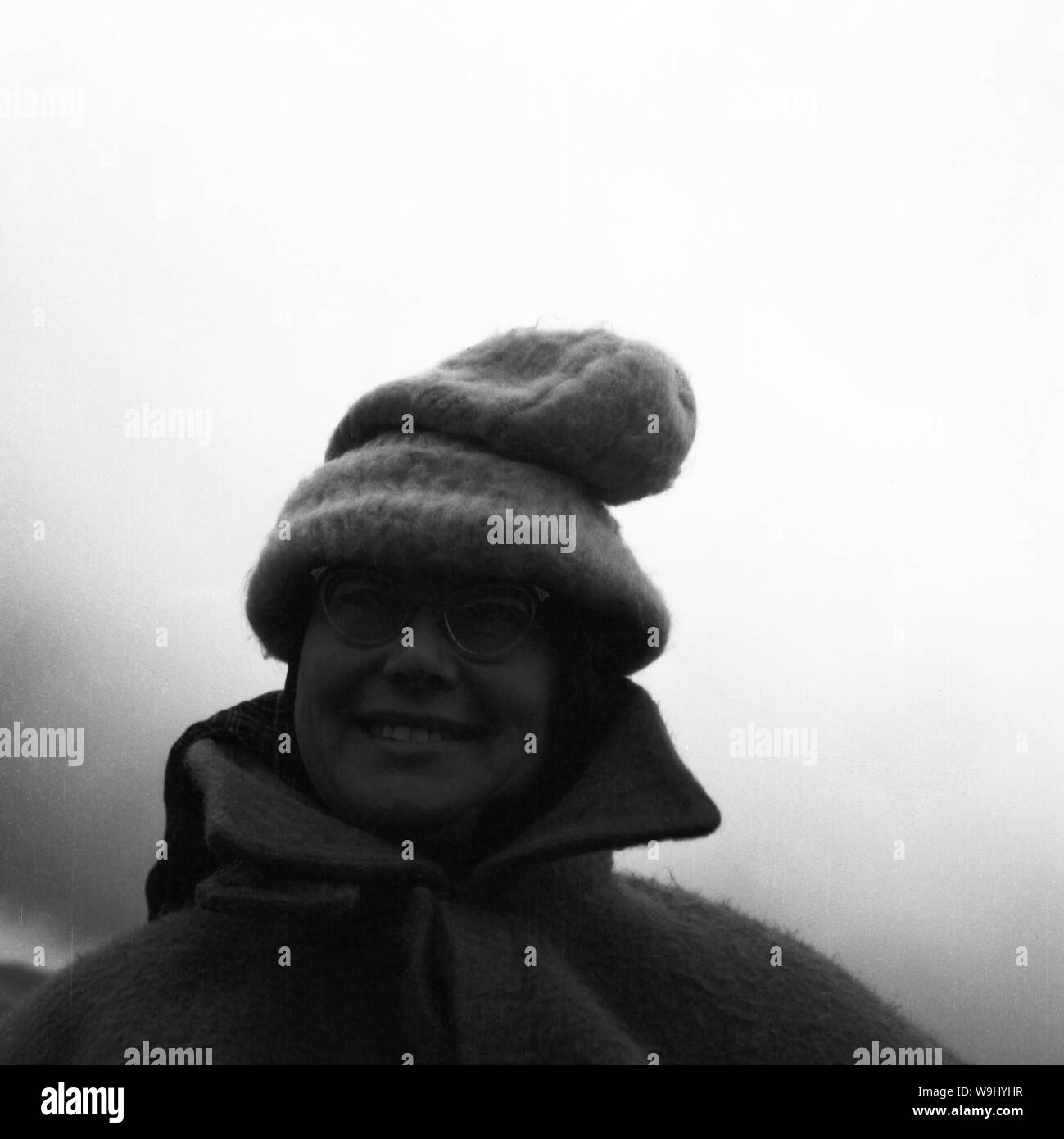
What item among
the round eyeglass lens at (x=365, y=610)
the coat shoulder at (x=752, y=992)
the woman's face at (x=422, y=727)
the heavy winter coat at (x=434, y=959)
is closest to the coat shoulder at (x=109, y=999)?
the heavy winter coat at (x=434, y=959)

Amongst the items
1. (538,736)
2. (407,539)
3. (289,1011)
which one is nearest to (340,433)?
(407,539)

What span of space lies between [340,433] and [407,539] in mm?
401

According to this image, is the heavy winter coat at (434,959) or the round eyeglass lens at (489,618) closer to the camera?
the heavy winter coat at (434,959)

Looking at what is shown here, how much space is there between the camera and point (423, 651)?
2.12 m

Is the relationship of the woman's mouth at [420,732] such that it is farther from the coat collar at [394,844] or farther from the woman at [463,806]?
the coat collar at [394,844]

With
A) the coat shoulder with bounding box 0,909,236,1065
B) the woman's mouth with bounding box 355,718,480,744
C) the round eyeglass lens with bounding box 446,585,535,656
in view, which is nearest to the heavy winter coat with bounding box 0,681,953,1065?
the coat shoulder with bounding box 0,909,236,1065

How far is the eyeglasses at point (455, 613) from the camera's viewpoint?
7.14 ft

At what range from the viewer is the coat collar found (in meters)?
2.02

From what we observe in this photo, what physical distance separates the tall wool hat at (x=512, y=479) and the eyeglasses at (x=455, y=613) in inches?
1.5

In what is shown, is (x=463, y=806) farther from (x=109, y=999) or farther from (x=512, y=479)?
(x=109, y=999)

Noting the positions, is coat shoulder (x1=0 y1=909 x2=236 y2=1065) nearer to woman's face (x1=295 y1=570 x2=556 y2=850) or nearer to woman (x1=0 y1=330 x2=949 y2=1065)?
woman (x1=0 y1=330 x2=949 y2=1065)

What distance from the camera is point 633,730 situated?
227 centimetres

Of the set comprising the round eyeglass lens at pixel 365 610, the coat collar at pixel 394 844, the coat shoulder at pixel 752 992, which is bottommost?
the coat shoulder at pixel 752 992
